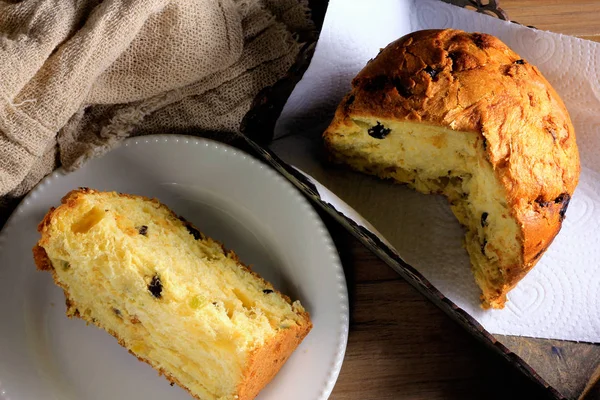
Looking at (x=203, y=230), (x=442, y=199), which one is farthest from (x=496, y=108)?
(x=203, y=230)

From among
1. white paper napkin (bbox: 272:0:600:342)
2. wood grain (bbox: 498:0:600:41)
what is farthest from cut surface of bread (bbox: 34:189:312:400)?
wood grain (bbox: 498:0:600:41)

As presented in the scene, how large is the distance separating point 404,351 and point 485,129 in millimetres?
813

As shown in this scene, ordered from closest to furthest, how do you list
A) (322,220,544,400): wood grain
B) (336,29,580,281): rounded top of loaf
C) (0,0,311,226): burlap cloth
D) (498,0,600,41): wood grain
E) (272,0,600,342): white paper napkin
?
(336,29,580,281): rounded top of loaf < (0,0,311,226): burlap cloth < (272,0,600,342): white paper napkin < (322,220,544,400): wood grain < (498,0,600,41): wood grain

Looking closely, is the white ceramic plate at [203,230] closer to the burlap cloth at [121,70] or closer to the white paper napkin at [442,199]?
the burlap cloth at [121,70]

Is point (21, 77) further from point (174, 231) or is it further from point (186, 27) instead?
point (174, 231)

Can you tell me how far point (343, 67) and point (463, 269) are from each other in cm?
77

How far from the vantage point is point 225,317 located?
176 centimetres

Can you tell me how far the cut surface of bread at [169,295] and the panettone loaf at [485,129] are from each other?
59 cm

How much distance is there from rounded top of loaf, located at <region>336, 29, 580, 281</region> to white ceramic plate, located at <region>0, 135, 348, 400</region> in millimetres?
488

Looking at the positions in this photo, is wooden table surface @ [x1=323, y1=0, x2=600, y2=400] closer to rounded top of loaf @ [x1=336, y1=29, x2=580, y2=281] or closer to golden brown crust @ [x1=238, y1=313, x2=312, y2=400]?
golden brown crust @ [x1=238, y1=313, x2=312, y2=400]

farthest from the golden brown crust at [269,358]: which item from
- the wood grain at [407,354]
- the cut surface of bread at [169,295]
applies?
the wood grain at [407,354]

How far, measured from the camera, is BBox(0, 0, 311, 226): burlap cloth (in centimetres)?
179

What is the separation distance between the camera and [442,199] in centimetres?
209

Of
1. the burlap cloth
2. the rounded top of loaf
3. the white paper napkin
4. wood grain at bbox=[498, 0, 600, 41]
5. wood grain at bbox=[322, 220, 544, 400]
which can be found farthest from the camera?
wood grain at bbox=[498, 0, 600, 41]
